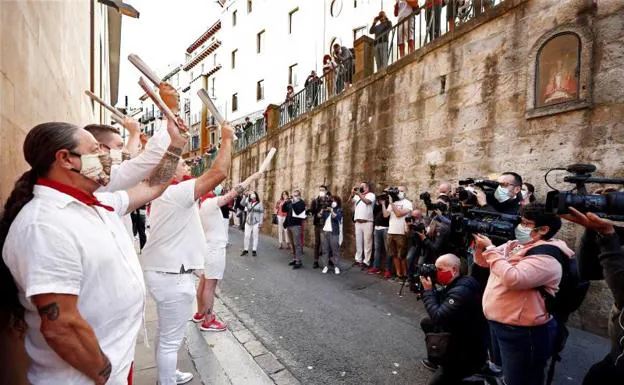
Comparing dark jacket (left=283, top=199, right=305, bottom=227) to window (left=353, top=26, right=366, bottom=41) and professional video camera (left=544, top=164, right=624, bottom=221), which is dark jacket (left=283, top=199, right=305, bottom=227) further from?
window (left=353, top=26, right=366, bottom=41)

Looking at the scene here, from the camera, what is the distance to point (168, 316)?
2.64 m

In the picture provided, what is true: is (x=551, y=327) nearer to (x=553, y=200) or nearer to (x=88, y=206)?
(x=553, y=200)

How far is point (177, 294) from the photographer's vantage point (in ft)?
8.71

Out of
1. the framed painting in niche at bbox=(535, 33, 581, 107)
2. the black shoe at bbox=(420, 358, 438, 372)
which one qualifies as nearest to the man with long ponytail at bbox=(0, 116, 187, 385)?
the black shoe at bbox=(420, 358, 438, 372)

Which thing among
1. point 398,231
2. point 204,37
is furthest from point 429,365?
point 204,37

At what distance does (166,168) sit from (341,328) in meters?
3.44

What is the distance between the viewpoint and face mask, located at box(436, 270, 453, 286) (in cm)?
305

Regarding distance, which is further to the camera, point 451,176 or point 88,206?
point 451,176

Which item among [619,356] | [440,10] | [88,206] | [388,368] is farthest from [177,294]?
[440,10]

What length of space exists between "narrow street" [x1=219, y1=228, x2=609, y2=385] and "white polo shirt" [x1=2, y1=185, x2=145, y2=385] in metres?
2.38

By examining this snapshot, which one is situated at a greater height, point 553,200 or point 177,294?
point 553,200

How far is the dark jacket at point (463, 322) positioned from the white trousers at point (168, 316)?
2.04m

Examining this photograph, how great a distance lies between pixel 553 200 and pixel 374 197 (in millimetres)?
6083

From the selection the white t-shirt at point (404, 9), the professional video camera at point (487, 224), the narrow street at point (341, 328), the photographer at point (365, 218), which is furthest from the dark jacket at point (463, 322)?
the white t-shirt at point (404, 9)
